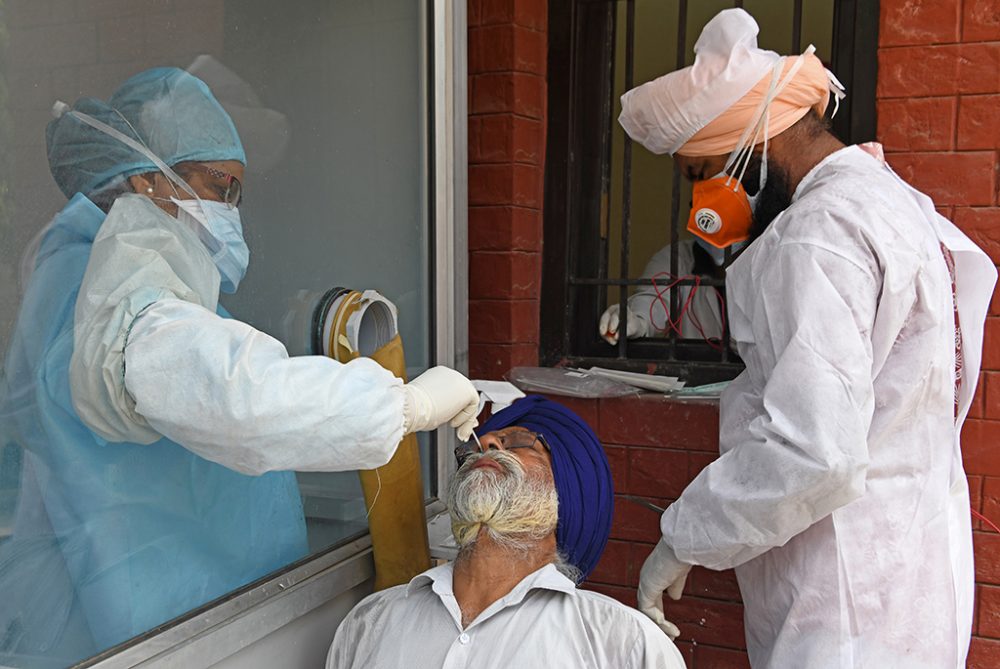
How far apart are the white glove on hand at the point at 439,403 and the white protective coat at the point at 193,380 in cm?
6

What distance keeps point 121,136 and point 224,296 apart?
1.34 ft

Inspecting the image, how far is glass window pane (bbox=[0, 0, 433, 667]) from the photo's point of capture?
56.0 inches

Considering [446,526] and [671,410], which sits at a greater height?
[671,410]

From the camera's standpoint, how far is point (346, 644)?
Answer: 1968 mm

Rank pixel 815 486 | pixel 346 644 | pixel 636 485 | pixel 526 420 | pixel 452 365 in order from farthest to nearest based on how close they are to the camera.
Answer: pixel 636 485, pixel 452 365, pixel 526 420, pixel 346 644, pixel 815 486

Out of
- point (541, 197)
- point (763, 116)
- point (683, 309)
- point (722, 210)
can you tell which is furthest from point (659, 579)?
point (541, 197)

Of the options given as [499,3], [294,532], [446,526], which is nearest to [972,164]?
[499,3]

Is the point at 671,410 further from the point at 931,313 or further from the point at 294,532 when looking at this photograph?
the point at 294,532

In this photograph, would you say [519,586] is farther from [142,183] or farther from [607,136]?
[607,136]

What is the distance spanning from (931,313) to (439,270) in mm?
1347

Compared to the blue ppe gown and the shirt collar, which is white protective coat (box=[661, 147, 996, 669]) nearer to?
the shirt collar

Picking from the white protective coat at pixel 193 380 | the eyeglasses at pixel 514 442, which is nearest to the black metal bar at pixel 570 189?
the eyeglasses at pixel 514 442

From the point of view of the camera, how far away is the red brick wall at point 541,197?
2.50m

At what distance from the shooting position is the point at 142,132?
5.06ft
